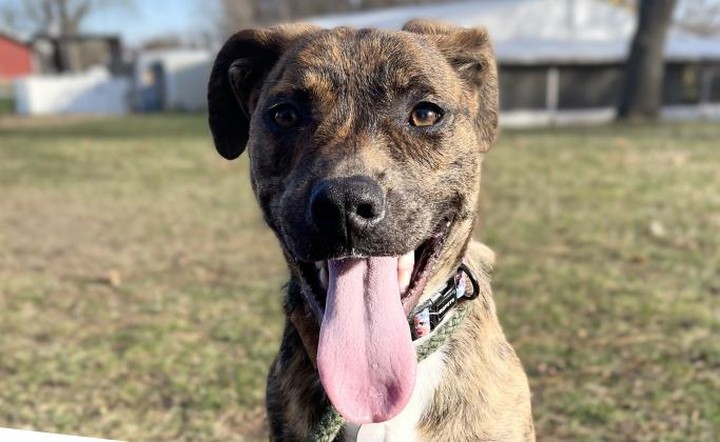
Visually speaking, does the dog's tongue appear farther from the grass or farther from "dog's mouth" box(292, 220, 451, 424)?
the grass

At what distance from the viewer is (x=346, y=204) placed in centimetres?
237

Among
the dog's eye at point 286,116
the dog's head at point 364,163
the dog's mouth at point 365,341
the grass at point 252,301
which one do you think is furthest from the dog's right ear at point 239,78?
the grass at point 252,301

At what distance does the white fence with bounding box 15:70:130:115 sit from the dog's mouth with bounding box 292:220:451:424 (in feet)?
121

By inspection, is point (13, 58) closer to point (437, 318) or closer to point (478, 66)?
point (478, 66)

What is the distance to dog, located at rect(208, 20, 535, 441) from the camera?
2.53m

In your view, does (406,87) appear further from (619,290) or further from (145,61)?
(145,61)

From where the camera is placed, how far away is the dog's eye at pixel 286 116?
288 cm

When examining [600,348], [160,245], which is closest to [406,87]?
[600,348]

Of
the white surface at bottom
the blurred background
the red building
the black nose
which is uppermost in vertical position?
the black nose

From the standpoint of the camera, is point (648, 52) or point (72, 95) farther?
point (72, 95)

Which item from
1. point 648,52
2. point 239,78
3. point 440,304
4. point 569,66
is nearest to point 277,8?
point 569,66

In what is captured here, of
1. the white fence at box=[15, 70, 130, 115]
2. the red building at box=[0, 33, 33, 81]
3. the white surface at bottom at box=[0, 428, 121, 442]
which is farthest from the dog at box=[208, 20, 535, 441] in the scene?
the red building at box=[0, 33, 33, 81]

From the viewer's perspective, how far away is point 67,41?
4956 centimetres

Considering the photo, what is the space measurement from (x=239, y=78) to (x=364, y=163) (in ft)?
3.29
